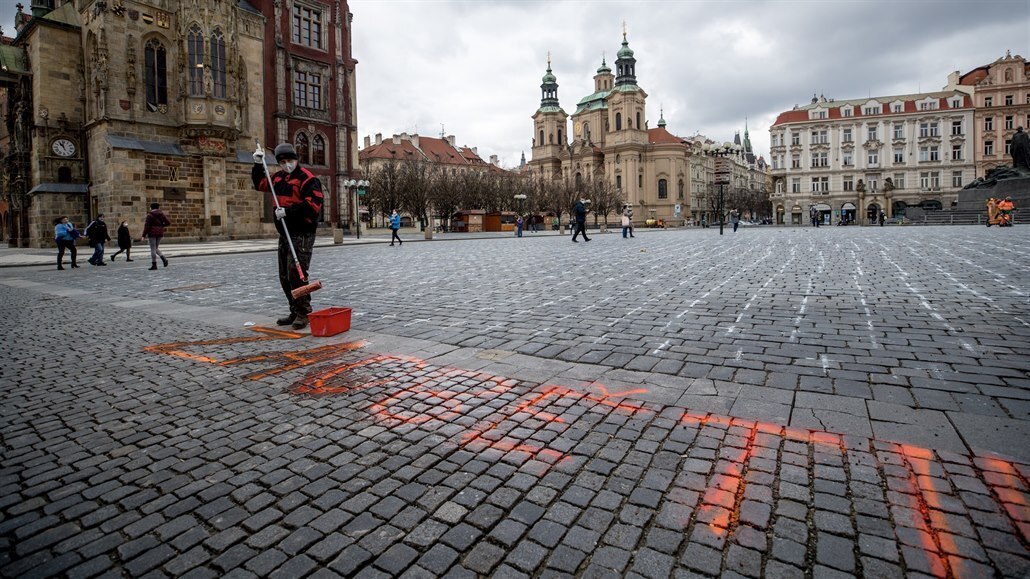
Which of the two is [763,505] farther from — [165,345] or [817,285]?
[817,285]

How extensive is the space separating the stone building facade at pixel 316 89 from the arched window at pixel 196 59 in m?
8.08

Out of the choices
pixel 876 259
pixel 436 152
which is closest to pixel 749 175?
pixel 436 152

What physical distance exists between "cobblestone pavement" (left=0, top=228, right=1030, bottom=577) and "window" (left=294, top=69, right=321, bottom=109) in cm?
3851

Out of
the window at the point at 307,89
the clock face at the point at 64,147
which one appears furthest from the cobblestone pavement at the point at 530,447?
the window at the point at 307,89

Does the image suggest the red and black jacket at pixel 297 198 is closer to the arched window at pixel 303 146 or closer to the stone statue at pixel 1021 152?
the arched window at pixel 303 146

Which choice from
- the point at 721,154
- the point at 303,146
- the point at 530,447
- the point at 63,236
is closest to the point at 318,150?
the point at 303,146

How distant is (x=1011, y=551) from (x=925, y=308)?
230 inches

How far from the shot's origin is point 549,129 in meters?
112

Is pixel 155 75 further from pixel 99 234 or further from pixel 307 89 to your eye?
pixel 99 234

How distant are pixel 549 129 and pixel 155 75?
88097mm

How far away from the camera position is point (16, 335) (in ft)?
22.3

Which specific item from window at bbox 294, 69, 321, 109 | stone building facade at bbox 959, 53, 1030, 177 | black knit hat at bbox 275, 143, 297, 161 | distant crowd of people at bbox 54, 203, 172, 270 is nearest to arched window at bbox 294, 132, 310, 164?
window at bbox 294, 69, 321, 109

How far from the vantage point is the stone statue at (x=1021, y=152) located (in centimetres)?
4034

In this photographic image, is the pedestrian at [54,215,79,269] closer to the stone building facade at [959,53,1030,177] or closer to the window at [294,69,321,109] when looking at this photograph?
the window at [294,69,321,109]
